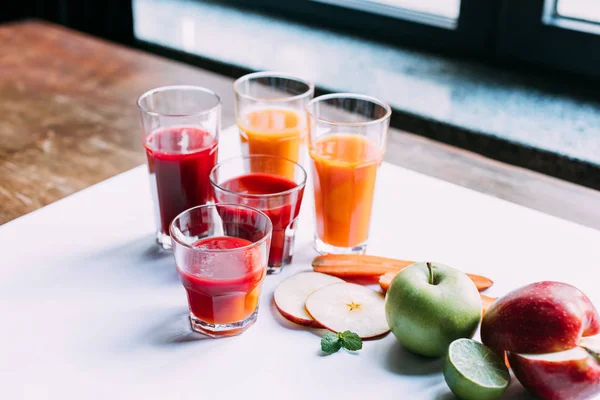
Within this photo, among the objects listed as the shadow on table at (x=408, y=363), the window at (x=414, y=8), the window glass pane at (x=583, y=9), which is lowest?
the shadow on table at (x=408, y=363)

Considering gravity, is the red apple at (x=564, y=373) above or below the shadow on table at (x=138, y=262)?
above

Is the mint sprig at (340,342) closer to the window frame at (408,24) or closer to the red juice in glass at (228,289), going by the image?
the red juice in glass at (228,289)

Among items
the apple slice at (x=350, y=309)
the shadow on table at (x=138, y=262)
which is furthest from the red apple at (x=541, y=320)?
the shadow on table at (x=138, y=262)

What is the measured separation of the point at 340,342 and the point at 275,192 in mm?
281

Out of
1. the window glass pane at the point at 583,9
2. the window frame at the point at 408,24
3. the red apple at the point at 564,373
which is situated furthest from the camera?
the window frame at the point at 408,24

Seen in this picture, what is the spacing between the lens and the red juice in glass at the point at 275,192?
1.01 meters

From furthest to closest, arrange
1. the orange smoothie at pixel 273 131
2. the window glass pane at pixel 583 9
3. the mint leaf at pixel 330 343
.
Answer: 1. the window glass pane at pixel 583 9
2. the orange smoothie at pixel 273 131
3. the mint leaf at pixel 330 343

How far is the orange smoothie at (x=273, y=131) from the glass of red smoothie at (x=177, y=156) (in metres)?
0.08

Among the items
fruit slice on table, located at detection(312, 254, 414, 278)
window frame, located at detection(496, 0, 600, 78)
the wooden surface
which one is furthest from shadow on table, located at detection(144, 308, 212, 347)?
window frame, located at detection(496, 0, 600, 78)

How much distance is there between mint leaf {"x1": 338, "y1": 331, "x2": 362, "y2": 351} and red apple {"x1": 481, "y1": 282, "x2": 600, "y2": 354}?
0.16 meters

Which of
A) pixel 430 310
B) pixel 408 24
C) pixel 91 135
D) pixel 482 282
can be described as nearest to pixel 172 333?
pixel 430 310

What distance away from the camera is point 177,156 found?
105 cm

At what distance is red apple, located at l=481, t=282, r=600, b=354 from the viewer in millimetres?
770

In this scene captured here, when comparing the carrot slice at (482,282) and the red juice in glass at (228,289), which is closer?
the red juice in glass at (228,289)
